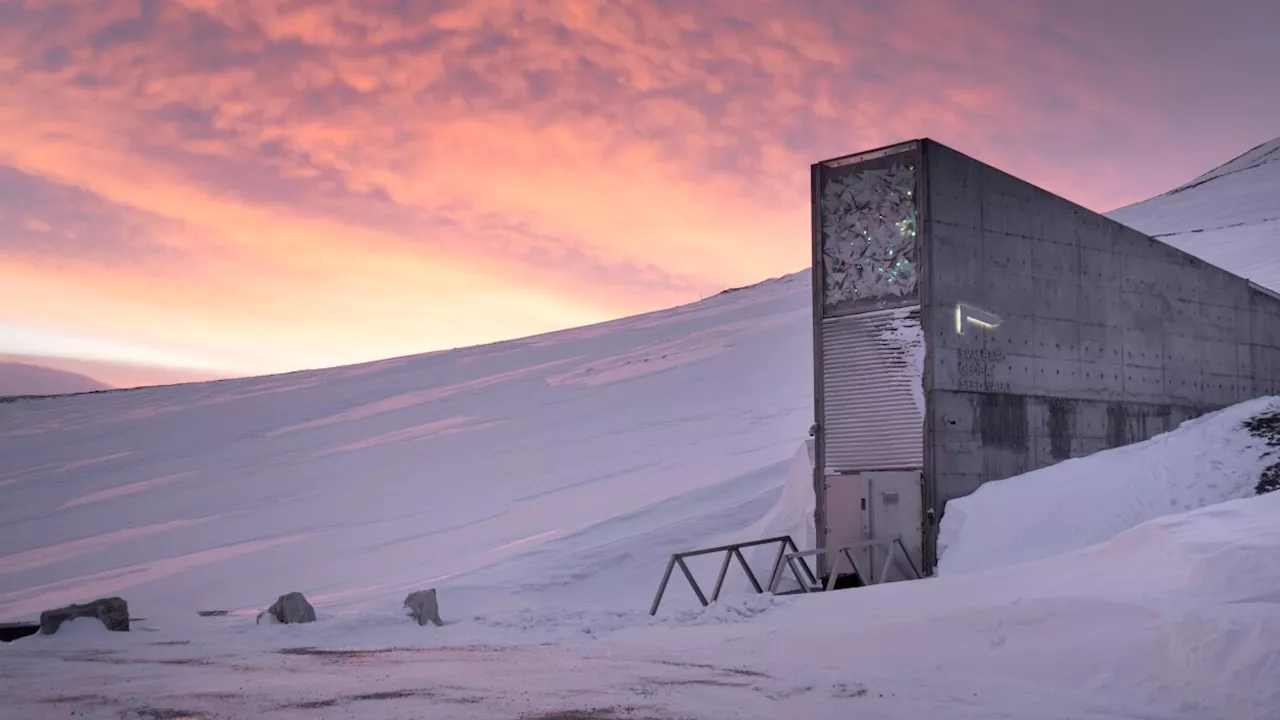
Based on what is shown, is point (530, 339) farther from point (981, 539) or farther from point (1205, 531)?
point (1205, 531)

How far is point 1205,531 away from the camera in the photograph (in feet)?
31.9

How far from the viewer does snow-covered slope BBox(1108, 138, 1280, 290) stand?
34.8 meters

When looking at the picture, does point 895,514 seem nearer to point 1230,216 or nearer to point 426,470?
point 426,470

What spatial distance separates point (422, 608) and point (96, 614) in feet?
12.6

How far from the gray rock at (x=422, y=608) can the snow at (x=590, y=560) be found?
177 millimetres

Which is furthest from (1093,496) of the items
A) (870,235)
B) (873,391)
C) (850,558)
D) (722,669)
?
(722,669)

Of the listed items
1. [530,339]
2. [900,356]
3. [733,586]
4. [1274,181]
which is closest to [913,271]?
[900,356]

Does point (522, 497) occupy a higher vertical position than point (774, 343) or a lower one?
lower

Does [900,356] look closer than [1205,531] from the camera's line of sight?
No

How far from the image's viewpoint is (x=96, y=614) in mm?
13992

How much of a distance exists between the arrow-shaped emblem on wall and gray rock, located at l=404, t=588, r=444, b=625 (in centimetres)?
752

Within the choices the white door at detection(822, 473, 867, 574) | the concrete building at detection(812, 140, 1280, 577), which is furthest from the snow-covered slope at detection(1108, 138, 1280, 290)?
the white door at detection(822, 473, 867, 574)

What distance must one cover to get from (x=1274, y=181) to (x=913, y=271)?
1818 inches

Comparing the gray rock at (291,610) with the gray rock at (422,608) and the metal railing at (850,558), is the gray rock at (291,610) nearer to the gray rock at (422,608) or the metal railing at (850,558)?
the gray rock at (422,608)
